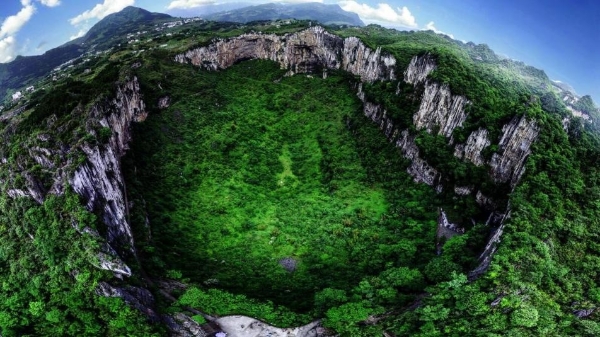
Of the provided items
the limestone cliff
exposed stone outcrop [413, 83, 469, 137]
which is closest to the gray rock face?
the limestone cliff

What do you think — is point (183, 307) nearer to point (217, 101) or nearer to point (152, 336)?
point (152, 336)

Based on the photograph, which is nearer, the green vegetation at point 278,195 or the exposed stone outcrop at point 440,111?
the green vegetation at point 278,195

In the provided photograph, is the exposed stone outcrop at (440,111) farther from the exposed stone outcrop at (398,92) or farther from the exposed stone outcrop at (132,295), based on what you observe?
the exposed stone outcrop at (132,295)

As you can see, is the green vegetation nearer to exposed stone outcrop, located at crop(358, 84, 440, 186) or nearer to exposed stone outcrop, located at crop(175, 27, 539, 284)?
exposed stone outcrop, located at crop(358, 84, 440, 186)

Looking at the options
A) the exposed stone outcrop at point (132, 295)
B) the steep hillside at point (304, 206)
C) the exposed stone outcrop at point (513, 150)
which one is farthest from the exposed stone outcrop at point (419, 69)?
the exposed stone outcrop at point (132, 295)

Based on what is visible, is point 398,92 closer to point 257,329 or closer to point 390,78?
point 390,78

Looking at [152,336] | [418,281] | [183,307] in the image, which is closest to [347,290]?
[418,281]

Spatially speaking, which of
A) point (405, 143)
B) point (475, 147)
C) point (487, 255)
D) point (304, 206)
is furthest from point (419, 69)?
point (487, 255)
